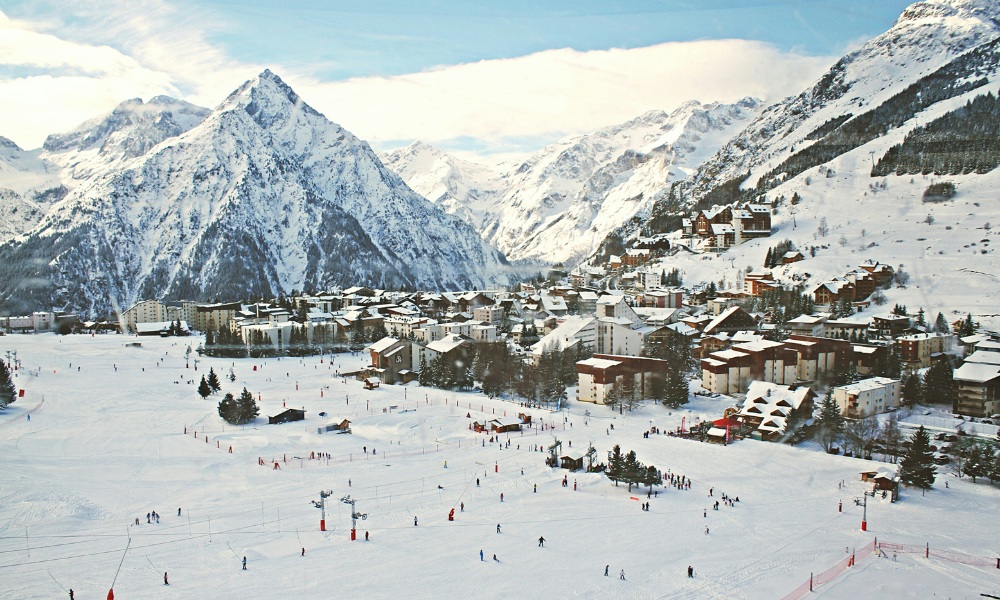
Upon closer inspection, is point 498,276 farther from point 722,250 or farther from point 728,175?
point 722,250

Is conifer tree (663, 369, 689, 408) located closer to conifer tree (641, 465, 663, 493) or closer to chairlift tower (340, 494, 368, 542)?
Result: conifer tree (641, 465, 663, 493)

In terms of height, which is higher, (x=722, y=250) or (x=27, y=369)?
(x=722, y=250)

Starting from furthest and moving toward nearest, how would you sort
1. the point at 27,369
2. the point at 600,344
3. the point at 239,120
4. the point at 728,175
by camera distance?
the point at 239,120, the point at 728,175, the point at 600,344, the point at 27,369

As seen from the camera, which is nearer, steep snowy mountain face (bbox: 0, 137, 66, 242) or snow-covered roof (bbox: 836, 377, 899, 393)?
snow-covered roof (bbox: 836, 377, 899, 393)

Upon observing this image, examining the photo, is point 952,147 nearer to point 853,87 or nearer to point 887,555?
point 853,87

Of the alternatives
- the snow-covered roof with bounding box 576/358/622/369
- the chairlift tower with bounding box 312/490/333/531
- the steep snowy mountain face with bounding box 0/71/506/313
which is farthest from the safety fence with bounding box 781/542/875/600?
the steep snowy mountain face with bounding box 0/71/506/313

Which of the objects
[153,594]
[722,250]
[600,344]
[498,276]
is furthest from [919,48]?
[153,594]

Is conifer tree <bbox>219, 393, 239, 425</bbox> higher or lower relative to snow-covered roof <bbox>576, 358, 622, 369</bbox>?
lower
